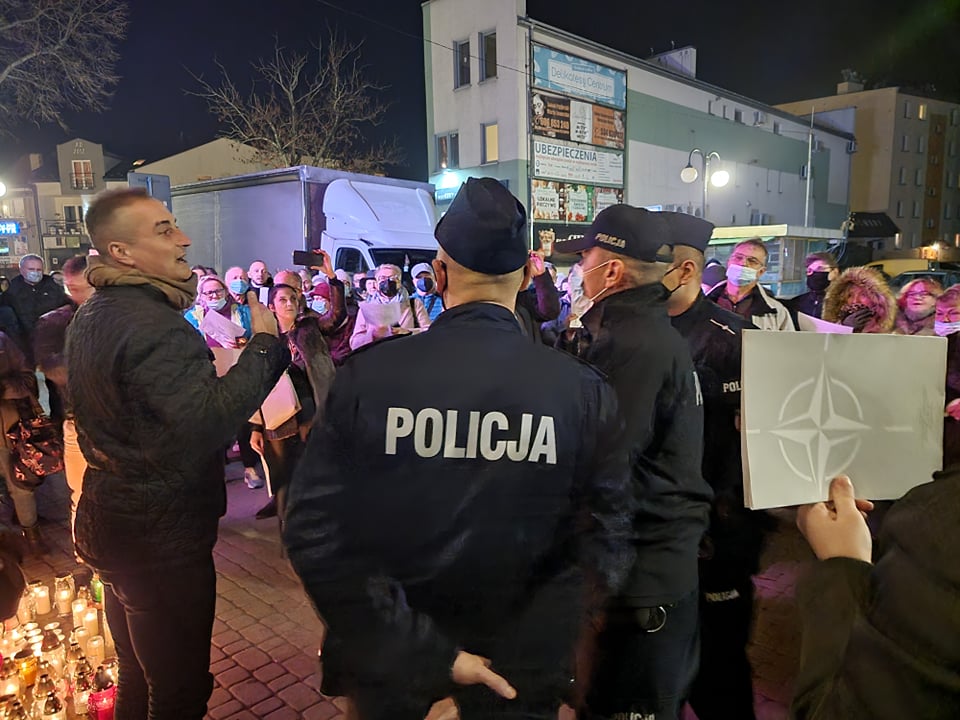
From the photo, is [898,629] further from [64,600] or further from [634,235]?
[64,600]

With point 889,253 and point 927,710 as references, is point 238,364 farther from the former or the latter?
point 889,253

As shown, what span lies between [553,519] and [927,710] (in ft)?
2.91

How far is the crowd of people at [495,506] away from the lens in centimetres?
125

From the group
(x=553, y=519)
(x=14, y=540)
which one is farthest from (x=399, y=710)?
(x=14, y=540)

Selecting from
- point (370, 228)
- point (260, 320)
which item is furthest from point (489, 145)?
point (260, 320)

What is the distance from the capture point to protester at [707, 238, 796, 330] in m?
5.02

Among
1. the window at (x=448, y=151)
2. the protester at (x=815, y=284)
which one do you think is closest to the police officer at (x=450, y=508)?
the protester at (x=815, y=284)

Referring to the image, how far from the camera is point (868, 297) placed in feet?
15.1

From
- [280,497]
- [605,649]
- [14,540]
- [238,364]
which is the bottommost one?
[280,497]

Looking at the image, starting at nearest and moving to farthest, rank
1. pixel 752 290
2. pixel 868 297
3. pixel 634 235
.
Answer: pixel 634 235, pixel 868 297, pixel 752 290

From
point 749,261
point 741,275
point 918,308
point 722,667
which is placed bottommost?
point 722,667

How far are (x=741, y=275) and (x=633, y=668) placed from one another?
12.0 ft

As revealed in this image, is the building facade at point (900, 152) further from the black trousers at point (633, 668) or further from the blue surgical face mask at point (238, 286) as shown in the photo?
the black trousers at point (633, 668)

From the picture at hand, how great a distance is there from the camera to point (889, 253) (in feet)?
152
